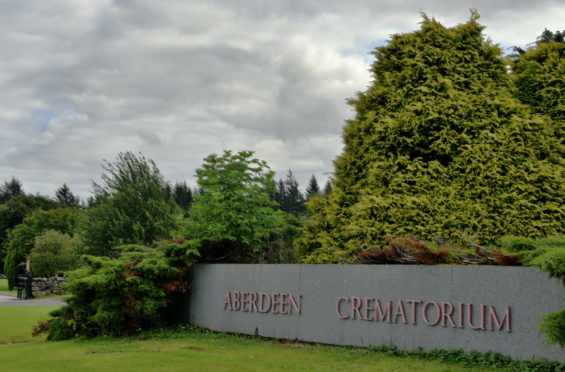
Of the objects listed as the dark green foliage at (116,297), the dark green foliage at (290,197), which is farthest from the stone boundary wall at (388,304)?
the dark green foliage at (290,197)

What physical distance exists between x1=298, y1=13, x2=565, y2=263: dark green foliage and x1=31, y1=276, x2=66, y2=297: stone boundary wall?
26903 mm

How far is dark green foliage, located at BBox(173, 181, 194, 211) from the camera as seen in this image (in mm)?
89875

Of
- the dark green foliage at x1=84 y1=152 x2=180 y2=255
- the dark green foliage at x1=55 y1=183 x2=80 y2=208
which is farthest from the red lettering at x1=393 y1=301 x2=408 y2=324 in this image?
the dark green foliage at x1=55 y1=183 x2=80 y2=208

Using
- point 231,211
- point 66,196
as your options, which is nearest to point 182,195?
point 66,196

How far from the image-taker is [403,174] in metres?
15.2

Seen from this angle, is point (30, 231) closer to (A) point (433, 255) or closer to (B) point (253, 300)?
(B) point (253, 300)

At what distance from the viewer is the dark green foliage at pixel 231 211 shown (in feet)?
57.3

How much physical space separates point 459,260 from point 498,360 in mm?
2138

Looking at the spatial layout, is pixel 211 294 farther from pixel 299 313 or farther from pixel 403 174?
pixel 403 174

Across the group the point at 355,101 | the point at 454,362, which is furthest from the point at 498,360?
the point at 355,101

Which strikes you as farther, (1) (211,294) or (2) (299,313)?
(1) (211,294)

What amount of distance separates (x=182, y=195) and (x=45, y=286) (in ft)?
178

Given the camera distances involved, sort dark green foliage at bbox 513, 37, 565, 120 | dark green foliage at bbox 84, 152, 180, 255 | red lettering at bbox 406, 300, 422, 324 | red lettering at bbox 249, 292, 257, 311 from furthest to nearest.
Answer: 1. dark green foliage at bbox 84, 152, 180, 255
2. dark green foliage at bbox 513, 37, 565, 120
3. red lettering at bbox 249, 292, 257, 311
4. red lettering at bbox 406, 300, 422, 324

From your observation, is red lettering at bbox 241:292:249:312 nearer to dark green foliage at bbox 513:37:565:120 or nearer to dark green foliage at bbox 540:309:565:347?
dark green foliage at bbox 540:309:565:347
